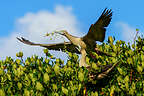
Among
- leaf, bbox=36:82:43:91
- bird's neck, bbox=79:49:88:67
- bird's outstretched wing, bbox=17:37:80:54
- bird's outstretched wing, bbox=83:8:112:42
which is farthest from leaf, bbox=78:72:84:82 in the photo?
bird's outstretched wing, bbox=17:37:80:54

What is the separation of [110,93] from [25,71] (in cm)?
454

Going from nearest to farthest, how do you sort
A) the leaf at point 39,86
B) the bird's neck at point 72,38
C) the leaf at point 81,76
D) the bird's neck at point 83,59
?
the leaf at point 81,76
the leaf at point 39,86
the bird's neck at point 83,59
the bird's neck at point 72,38

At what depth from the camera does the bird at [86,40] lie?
12.2 m

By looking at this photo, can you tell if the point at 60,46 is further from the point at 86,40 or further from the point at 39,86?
the point at 39,86

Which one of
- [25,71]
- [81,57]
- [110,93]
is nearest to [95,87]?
[110,93]

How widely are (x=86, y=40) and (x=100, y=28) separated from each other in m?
1.15

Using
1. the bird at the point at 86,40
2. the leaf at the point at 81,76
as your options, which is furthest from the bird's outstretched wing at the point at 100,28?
the leaf at the point at 81,76

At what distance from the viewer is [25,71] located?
13.1 meters

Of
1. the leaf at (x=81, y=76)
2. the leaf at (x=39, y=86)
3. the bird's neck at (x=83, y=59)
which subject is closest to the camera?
the leaf at (x=81, y=76)

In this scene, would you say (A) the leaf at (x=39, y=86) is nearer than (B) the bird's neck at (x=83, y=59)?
Yes

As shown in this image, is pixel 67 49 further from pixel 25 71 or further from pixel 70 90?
pixel 70 90

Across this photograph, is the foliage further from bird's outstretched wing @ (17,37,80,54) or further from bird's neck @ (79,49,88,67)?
bird's outstretched wing @ (17,37,80,54)

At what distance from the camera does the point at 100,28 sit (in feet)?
40.8

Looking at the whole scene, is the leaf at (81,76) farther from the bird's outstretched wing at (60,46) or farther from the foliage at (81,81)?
the bird's outstretched wing at (60,46)
